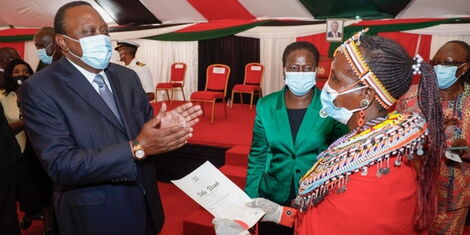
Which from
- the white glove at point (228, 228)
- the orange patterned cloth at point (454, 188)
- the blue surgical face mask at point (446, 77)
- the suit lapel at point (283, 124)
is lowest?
the orange patterned cloth at point (454, 188)

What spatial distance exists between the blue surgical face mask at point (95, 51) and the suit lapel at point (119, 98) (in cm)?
6

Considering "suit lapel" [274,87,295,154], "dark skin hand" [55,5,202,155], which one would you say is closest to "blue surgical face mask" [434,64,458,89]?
"suit lapel" [274,87,295,154]

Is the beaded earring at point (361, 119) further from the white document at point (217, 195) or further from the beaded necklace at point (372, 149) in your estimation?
the white document at point (217, 195)

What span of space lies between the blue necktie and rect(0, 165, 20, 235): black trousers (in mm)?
1304

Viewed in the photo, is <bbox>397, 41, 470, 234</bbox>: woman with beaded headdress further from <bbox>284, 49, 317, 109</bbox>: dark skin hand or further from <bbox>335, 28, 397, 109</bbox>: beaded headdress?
<bbox>335, 28, 397, 109</bbox>: beaded headdress

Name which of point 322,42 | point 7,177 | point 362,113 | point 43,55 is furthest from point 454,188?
point 322,42

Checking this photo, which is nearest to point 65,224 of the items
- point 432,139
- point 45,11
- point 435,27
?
point 432,139

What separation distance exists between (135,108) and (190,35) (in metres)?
7.26

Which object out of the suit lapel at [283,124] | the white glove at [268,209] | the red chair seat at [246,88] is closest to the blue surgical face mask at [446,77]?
the suit lapel at [283,124]

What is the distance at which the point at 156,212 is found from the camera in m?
1.77

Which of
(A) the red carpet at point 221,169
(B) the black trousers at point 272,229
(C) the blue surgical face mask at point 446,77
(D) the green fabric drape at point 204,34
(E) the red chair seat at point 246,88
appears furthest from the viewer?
(D) the green fabric drape at point 204,34

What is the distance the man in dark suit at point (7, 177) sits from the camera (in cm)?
243

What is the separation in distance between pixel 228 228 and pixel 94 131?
690mm

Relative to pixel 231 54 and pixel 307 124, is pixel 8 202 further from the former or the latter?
pixel 231 54
